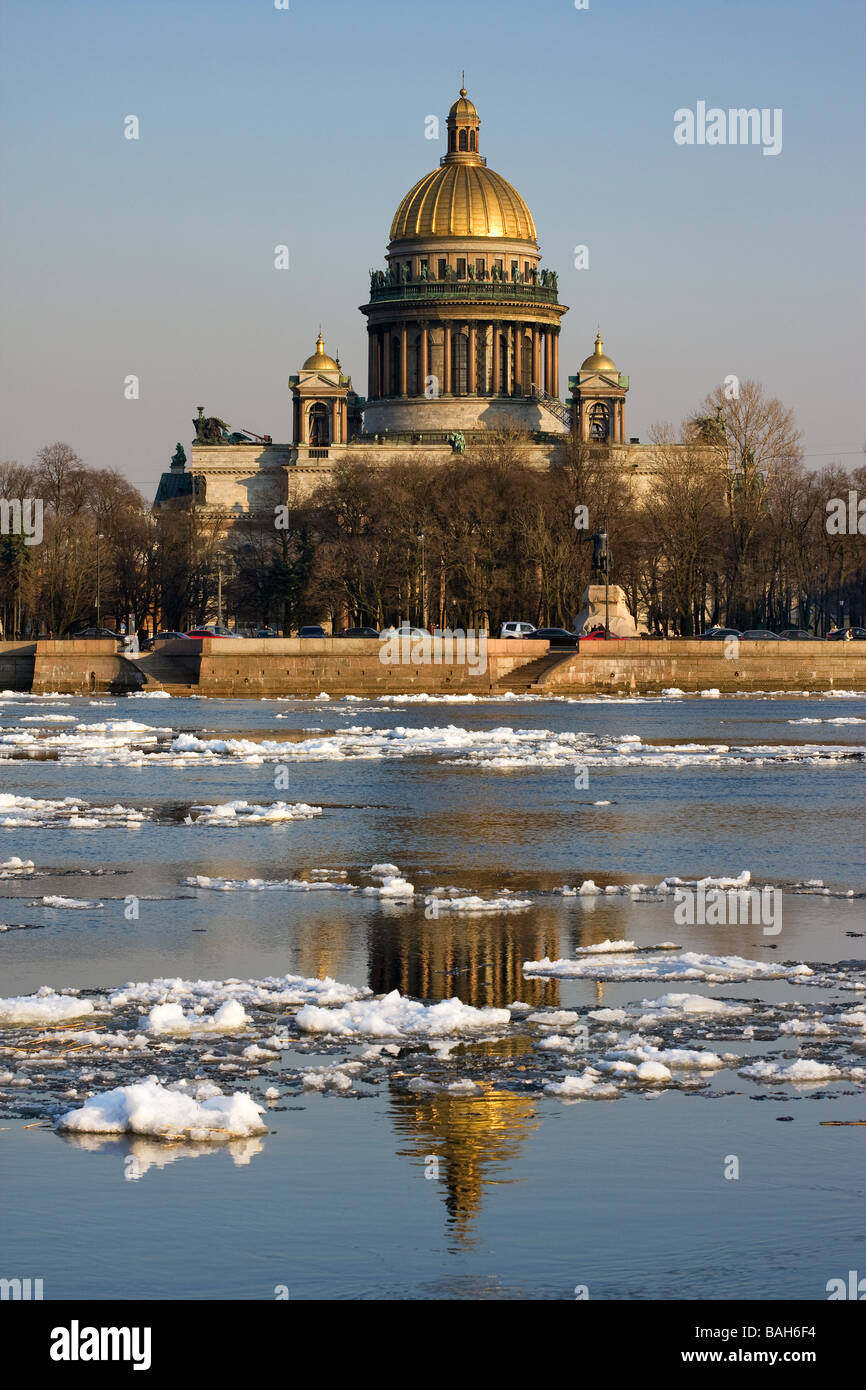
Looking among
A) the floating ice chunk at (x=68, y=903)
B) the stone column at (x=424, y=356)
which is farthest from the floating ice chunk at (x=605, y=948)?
the stone column at (x=424, y=356)

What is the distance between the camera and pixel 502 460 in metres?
102

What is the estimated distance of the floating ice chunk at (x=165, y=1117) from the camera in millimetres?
11617

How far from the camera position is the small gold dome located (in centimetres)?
13612

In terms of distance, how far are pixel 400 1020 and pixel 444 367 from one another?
126m

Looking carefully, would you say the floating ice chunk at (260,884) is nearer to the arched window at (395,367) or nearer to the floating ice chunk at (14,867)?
the floating ice chunk at (14,867)

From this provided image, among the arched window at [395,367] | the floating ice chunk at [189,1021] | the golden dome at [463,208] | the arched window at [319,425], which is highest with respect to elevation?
the golden dome at [463,208]

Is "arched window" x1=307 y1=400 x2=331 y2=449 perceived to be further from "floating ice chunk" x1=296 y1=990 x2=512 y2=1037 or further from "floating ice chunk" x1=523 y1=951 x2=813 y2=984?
"floating ice chunk" x1=296 y1=990 x2=512 y2=1037

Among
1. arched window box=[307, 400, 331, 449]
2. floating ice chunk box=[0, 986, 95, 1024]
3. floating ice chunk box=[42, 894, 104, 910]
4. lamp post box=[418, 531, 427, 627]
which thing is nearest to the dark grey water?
floating ice chunk box=[42, 894, 104, 910]

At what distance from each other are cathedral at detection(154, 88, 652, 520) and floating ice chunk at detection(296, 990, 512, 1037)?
115903 mm

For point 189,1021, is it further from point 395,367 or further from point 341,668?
point 395,367

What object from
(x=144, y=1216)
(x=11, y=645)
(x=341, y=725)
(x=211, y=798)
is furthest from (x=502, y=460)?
(x=144, y=1216)

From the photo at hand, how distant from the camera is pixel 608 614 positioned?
265ft

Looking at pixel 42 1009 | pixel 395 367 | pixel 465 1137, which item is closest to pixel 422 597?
pixel 395 367
